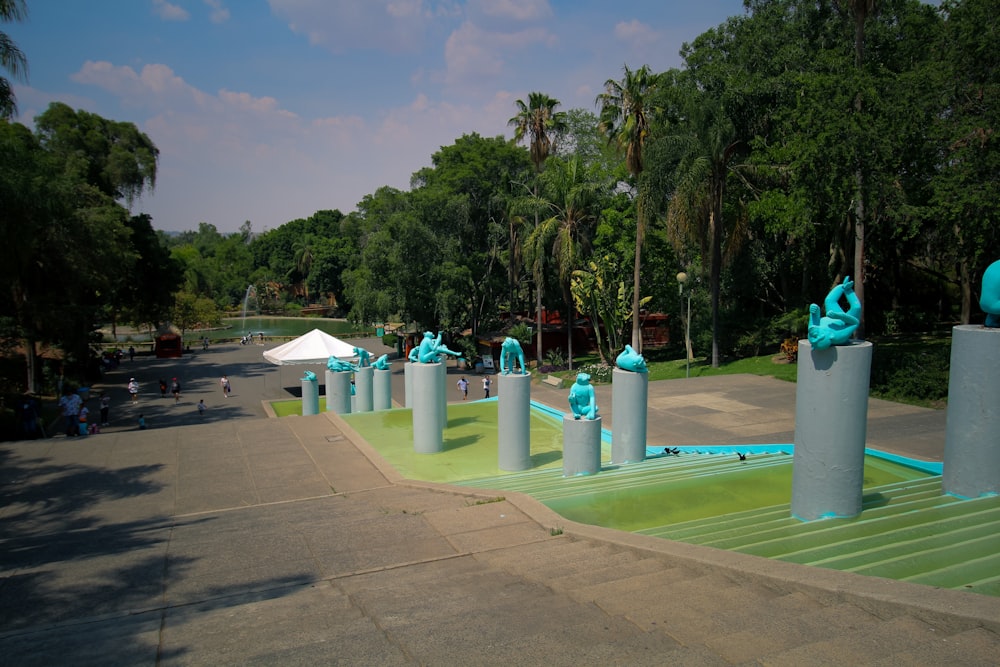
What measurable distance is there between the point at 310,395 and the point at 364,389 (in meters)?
2.08

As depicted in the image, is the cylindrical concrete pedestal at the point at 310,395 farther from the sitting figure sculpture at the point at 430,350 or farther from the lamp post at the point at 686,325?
the lamp post at the point at 686,325

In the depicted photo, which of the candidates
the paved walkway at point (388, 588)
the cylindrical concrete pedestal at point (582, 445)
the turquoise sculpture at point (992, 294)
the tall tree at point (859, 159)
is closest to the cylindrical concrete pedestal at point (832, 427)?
the turquoise sculpture at point (992, 294)

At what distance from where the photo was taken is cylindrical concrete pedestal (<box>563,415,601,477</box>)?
11.2 metres

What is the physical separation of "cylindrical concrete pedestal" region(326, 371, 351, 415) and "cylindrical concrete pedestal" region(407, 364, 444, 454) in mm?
5704

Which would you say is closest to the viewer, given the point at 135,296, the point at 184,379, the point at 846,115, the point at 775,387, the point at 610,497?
the point at 610,497

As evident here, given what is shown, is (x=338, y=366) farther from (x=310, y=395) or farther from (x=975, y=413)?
(x=975, y=413)

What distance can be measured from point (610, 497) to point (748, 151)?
74.1 ft

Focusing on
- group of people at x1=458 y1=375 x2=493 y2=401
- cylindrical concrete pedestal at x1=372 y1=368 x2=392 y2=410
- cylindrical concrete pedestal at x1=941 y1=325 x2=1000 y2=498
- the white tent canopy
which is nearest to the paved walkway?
cylindrical concrete pedestal at x1=941 y1=325 x2=1000 y2=498

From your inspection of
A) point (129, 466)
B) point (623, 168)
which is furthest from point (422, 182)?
point (129, 466)

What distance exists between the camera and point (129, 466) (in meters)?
12.3

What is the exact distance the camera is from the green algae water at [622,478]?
8977 millimetres

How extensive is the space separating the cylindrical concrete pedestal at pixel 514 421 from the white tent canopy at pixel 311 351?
13411mm

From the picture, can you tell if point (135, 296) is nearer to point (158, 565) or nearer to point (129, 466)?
point (129, 466)

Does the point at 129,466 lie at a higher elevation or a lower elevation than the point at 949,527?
lower
